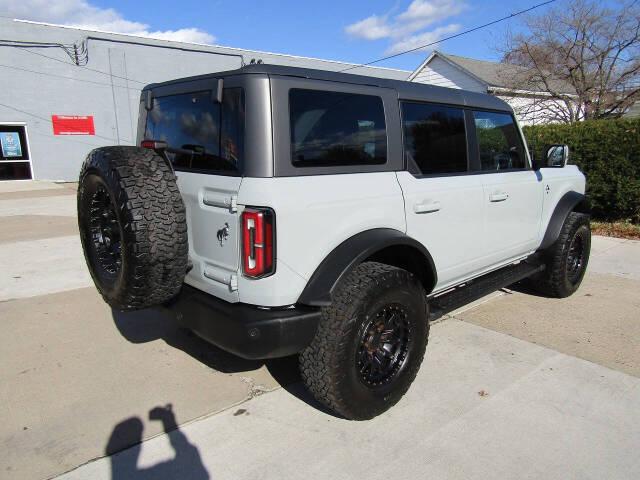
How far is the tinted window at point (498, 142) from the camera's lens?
3.63 metres

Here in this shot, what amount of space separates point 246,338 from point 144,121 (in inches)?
76.8

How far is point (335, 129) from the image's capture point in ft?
8.30

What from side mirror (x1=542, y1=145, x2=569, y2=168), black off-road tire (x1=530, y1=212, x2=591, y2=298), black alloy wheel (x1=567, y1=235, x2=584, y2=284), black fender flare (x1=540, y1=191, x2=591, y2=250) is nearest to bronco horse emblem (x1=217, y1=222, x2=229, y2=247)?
side mirror (x1=542, y1=145, x2=569, y2=168)

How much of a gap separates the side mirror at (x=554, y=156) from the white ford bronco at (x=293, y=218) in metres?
1.46

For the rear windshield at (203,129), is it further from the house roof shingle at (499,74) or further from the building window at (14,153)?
the house roof shingle at (499,74)

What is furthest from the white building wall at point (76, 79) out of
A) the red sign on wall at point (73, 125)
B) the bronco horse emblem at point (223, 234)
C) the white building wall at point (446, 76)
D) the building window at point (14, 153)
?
the bronco horse emblem at point (223, 234)

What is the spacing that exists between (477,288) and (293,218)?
205 centimetres

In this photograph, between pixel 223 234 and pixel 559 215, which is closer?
pixel 223 234

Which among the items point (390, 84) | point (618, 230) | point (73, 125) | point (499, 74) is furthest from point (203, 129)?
point (499, 74)

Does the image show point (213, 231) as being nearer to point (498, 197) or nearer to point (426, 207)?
point (426, 207)

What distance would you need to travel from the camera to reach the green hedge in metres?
7.95

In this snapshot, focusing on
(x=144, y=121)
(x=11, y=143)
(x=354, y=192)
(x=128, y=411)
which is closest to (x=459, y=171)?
(x=354, y=192)

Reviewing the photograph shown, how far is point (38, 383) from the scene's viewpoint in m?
3.09

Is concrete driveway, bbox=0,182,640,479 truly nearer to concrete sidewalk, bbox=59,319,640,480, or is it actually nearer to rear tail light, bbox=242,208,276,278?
concrete sidewalk, bbox=59,319,640,480
